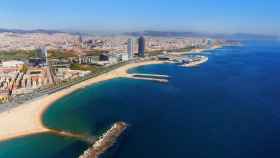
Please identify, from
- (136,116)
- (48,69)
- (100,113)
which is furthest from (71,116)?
(48,69)

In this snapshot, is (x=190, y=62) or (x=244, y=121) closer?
(x=244, y=121)

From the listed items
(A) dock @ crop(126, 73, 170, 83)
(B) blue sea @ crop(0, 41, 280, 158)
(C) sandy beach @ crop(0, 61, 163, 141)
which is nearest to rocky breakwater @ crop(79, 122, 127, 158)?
(B) blue sea @ crop(0, 41, 280, 158)

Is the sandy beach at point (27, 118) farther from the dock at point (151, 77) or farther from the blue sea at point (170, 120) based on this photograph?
the dock at point (151, 77)

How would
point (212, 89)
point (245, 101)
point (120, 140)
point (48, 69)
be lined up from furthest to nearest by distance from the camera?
point (48, 69) → point (212, 89) → point (245, 101) → point (120, 140)

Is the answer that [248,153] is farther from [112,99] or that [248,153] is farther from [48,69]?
[48,69]

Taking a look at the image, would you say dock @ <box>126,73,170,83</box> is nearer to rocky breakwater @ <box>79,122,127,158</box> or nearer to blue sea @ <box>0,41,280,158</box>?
blue sea @ <box>0,41,280,158</box>

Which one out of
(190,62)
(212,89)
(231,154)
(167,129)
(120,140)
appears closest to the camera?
(231,154)
